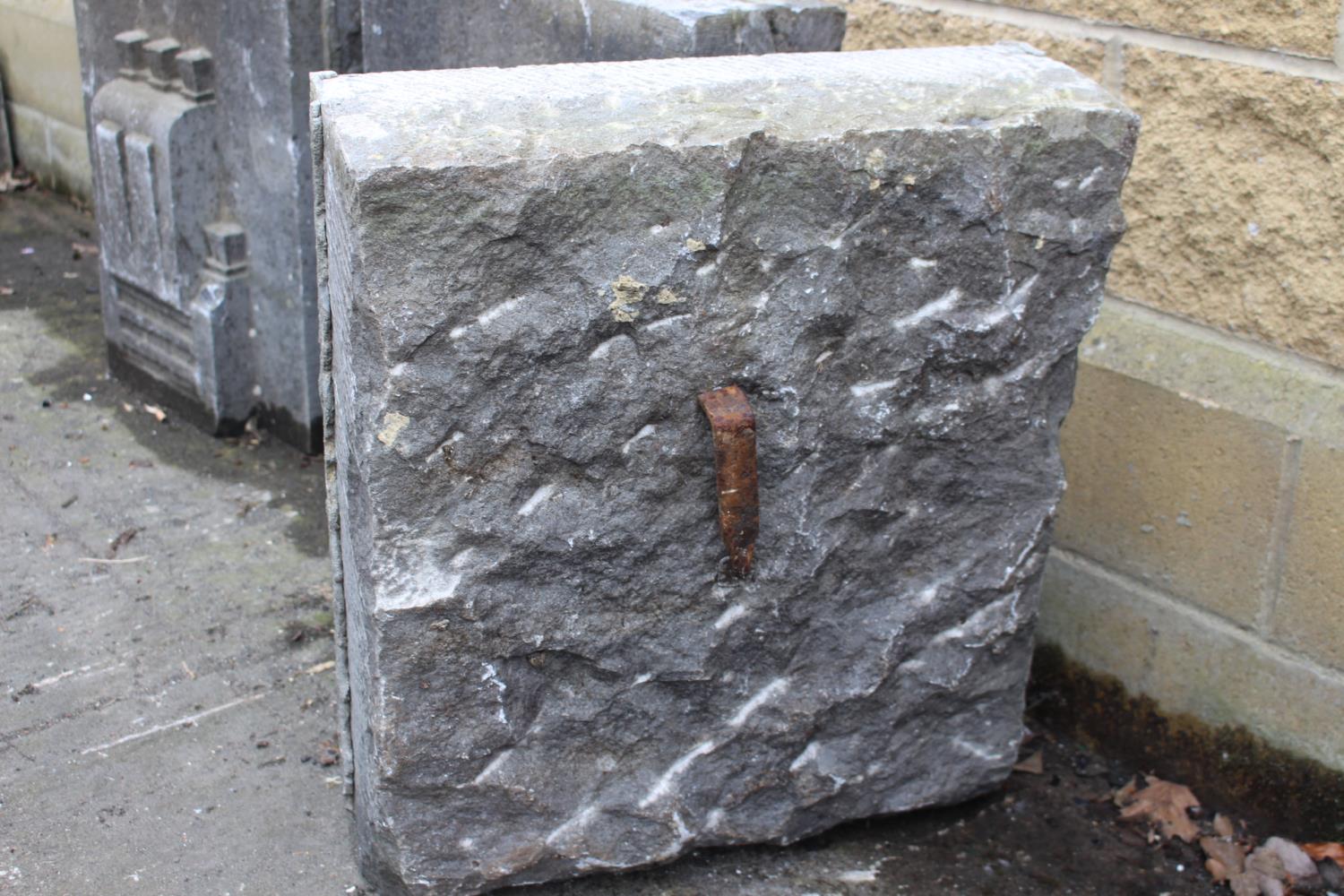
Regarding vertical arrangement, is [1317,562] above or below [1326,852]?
above

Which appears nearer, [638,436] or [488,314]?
[488,314]

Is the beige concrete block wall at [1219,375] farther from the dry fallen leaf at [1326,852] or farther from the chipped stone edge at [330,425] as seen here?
the chipped stone edge at [330,425]

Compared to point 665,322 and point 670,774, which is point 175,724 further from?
point 665,322

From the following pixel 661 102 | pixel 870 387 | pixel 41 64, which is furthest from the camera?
pixel 41 64

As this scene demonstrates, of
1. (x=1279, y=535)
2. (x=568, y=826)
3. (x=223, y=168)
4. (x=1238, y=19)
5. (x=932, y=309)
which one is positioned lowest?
(x=568, y=826)

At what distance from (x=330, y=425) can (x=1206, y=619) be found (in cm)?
163

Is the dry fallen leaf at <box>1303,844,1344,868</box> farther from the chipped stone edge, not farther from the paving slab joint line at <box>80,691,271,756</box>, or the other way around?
the paving slab joint line at <box>80,691,271,756</box>

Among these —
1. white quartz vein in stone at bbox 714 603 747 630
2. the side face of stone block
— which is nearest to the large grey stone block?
the side face of stone block

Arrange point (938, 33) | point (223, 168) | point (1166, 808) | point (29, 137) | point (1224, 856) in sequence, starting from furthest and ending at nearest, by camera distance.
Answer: point (29, 137) → point (223, 168) → point (938, 33) → point (1166, 808) → point (1224, 856)

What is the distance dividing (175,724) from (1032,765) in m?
1.63

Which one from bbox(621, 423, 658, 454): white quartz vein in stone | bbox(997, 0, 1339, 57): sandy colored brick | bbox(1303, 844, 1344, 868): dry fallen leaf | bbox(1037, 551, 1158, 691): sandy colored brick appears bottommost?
bbox(1303, 844, 1344, 868): dry fallen leaf

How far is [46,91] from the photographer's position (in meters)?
5.29

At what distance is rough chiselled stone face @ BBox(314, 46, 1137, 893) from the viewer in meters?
1.77

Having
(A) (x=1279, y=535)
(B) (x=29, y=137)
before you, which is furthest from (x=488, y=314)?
(B) (x=29, y=137)
